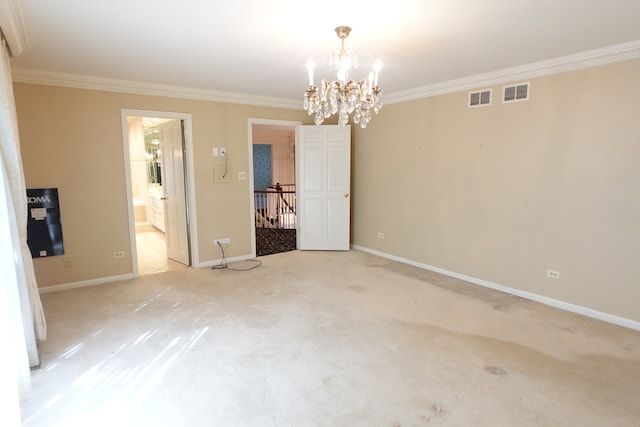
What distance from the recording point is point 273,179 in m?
12.2

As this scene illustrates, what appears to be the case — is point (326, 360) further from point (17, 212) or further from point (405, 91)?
point (405, 91)

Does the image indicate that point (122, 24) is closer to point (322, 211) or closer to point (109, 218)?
point (109, 218)

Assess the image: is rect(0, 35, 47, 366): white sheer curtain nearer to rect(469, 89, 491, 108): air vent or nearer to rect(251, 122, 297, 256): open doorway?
rect(469, 89, 491, 108): air vent

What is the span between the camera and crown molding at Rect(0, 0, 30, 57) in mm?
2203

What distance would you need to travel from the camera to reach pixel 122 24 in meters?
2.55

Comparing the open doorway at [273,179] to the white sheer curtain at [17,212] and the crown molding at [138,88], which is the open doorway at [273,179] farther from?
the white sheer curtain at [17,212]

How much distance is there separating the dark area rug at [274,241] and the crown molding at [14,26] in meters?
3.91

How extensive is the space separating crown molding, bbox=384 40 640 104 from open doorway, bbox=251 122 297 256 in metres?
3.96

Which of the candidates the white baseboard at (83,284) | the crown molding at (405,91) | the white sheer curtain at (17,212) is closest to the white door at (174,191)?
the crown molding at (405,91)

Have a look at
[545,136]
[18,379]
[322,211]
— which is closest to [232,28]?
[18,379]

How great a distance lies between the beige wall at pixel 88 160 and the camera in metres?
3.88

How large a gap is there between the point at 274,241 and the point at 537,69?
4.90 metres

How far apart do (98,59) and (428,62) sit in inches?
130

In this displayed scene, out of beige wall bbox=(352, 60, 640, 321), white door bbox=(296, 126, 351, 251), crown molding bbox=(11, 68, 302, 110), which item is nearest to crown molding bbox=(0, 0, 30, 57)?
crown molding bbox=(11, 68, 302, 110)
